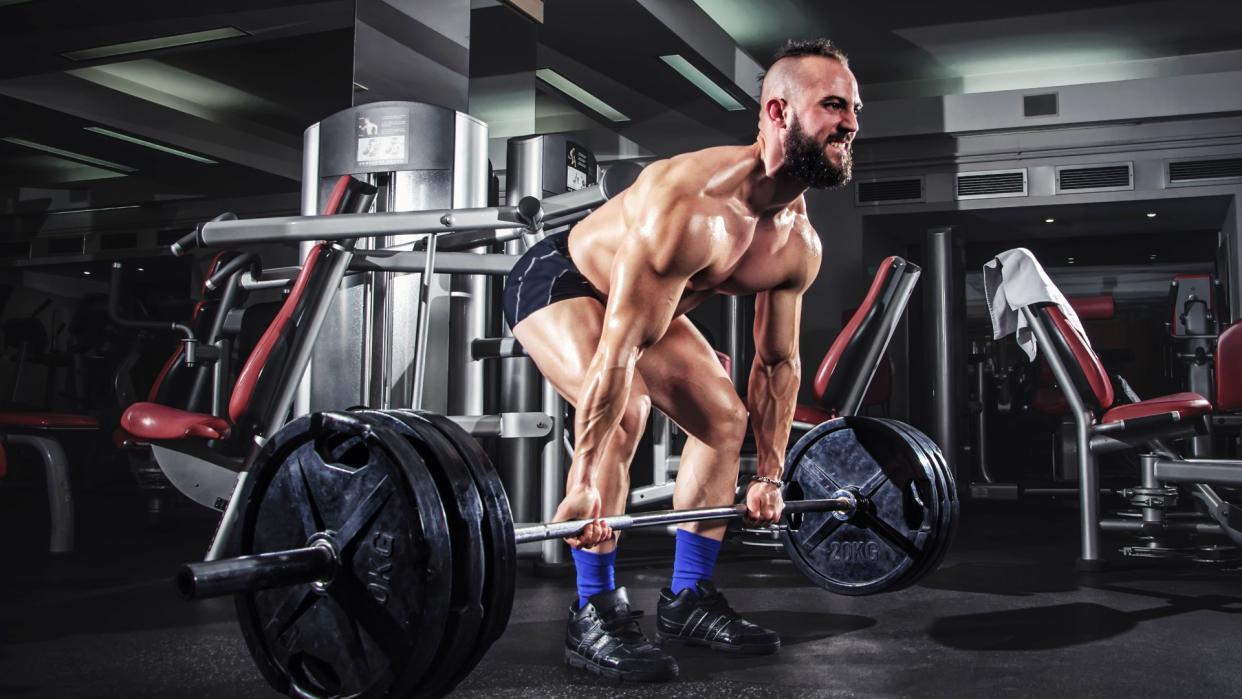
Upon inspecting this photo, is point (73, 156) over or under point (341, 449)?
over

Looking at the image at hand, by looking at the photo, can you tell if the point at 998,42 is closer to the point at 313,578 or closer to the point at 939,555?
the point at 939,555

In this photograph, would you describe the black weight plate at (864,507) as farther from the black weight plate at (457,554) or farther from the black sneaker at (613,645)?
the black weight plate at (457,554)

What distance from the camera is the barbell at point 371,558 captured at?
3.51 ft

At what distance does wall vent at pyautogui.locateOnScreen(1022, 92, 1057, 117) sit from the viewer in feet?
20.3

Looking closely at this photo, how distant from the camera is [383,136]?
292 centimetres

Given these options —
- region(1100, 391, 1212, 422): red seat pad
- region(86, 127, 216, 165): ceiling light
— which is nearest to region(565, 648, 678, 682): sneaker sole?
region(1100, 391, 1212, 422): red seat pad

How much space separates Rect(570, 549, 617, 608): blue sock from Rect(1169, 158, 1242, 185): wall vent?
19.3 feet

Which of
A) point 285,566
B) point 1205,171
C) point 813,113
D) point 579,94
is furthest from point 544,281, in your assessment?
point 1205,171

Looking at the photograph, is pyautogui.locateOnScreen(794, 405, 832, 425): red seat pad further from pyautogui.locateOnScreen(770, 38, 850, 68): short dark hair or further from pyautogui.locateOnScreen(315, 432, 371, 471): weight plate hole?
pyautogui.locateOnScreen(315, 432, 371, 471): weight plate hole

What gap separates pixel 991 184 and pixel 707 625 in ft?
18.0

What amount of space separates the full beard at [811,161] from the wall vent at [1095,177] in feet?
18.2

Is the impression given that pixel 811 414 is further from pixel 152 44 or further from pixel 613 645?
pixel 152 44

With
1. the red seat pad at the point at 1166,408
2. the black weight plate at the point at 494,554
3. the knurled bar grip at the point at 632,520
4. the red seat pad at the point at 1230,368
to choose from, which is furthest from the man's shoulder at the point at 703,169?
the red seat pad at the point at 1230,368

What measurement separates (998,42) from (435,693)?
601cm
